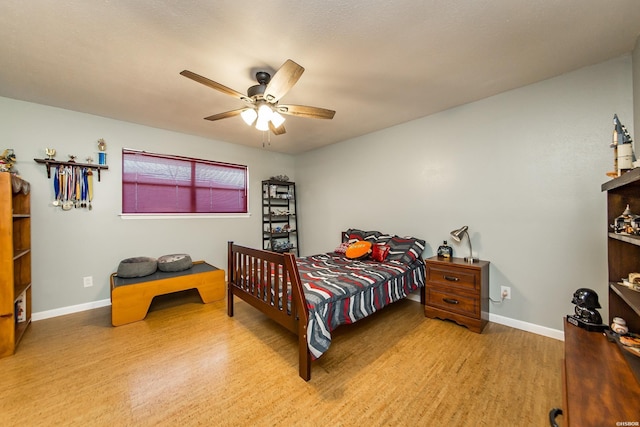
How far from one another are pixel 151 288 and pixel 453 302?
336 cm

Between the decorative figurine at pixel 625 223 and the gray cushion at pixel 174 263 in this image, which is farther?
the gray cushion at pixel 174 263

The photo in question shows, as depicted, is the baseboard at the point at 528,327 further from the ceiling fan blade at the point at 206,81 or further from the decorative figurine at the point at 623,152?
the ceiling fan blade at the point at 206,81

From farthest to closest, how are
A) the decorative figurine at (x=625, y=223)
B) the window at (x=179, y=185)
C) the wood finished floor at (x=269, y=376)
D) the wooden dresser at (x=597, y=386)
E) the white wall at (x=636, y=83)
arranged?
the window at (x=179, y=185) < the white wall at (x=636, y=83) < the wood finished floor at (x=269, y=376) < the decorative figurine at (x=625, y=223) < the wooden dresser at (x=597, y=386)

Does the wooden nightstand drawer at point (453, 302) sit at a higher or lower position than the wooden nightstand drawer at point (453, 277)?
lower

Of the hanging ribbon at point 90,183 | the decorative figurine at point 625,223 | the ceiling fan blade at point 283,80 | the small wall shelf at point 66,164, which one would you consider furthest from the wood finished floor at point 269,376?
the ceiling fan blade at point 283,80

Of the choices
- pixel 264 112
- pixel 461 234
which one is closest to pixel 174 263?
pixel 264 112

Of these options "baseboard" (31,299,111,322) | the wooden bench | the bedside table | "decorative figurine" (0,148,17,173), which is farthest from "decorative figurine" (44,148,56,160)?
the bedside table

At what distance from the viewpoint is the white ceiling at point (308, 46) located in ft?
4.89

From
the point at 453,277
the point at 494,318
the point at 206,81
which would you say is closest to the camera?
the point at 206,81

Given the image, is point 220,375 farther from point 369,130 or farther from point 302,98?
point 369,130

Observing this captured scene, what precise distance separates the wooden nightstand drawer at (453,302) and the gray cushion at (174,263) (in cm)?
312

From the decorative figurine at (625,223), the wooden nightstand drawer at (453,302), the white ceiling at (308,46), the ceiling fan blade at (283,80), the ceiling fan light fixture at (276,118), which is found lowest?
the wooden nightstand drawer at (453,302)

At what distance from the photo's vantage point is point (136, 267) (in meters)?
2.96

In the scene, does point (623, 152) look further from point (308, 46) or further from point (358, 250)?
point (358, 250)
